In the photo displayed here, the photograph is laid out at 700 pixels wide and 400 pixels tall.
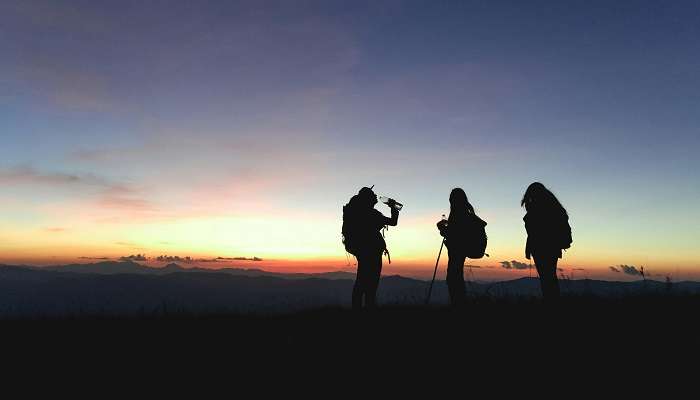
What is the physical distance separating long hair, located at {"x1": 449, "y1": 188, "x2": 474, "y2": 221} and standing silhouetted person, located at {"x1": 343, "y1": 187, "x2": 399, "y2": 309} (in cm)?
147

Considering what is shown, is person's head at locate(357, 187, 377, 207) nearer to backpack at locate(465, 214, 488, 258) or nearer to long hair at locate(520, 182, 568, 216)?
backpack at locate(465, 214, 488, 258)

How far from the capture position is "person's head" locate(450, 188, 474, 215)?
9.73 metres

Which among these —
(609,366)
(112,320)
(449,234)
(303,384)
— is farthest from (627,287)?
(112,320)

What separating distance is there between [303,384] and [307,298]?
7.09m

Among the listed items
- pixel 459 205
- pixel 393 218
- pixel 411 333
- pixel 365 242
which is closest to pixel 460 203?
pixel 459 205

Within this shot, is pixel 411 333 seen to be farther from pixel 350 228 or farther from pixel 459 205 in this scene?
pixel 459 205

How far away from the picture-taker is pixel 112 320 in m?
8.73

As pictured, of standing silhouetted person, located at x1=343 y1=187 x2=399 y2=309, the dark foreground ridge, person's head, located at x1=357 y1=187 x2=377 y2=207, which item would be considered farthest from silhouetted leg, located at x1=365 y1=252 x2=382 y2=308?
→ person's head, located at x1=357 y1=187 x2=377 y2=207

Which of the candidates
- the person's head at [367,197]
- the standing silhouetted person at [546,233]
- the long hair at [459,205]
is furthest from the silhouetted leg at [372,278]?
the standing silhouetted person at [546,233]

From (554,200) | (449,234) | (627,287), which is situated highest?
(554,200)

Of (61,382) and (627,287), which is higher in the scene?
(627,287)

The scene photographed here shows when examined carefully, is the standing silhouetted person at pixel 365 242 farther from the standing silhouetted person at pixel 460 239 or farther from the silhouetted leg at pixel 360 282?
the standing silhouetted person at pixel 460 239

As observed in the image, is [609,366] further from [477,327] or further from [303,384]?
[303,384]

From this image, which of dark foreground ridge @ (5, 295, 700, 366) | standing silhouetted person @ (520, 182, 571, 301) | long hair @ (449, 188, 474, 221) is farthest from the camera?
long hair @ (449, 188, 474, 221)
